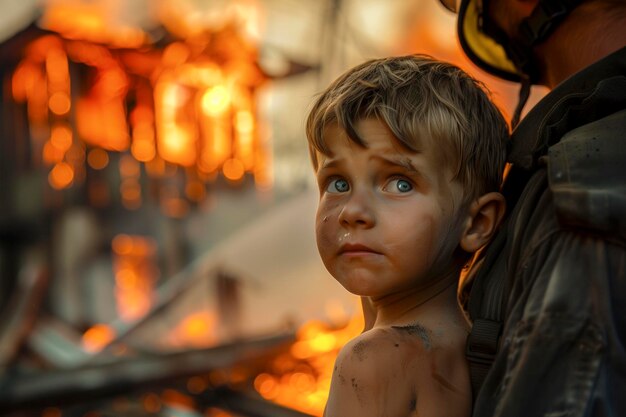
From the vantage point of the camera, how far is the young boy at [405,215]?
961 millimetres

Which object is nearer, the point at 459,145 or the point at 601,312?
the point at 601,312

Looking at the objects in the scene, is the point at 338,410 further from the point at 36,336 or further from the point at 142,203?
the point at 142,203

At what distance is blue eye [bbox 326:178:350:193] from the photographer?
3.52 feet

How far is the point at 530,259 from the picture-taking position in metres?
0.91

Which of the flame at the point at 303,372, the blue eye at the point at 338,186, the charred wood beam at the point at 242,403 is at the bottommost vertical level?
the flame at the point at 303,372

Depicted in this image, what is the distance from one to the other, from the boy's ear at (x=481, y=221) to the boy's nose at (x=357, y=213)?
0.53ft

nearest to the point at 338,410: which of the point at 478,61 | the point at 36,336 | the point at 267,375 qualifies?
the point at 478,61

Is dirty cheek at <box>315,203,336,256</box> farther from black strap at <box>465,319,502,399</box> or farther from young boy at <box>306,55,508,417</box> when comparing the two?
black strap at <box>465,319,502,399</box>

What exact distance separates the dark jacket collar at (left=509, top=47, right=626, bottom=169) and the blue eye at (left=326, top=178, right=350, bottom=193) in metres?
0.25

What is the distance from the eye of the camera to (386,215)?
1.01 meters

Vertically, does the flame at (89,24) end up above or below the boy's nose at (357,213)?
below

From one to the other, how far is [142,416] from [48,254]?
8.72 feet

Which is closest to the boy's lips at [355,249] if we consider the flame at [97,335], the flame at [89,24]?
the flame at [97,335]

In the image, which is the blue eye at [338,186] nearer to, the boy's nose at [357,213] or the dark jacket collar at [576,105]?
the boy's nose at [357,213]
